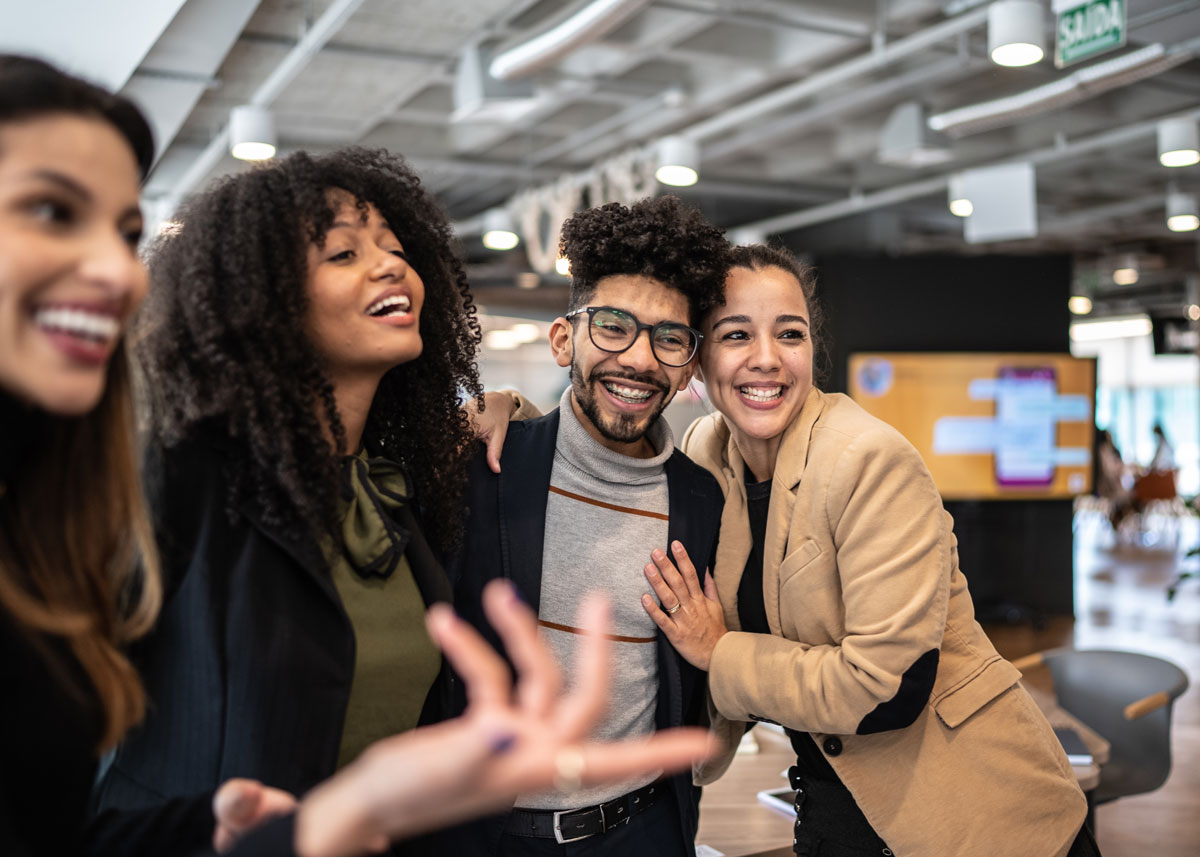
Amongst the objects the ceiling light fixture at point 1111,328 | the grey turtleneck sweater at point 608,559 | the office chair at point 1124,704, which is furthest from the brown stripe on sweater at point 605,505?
the ceiling light fixture at point 1111,328

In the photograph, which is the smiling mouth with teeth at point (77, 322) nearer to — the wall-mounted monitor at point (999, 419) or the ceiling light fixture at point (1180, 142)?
the ceiling light fixture at point (1180, 142)

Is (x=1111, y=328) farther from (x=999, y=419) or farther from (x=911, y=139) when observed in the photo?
(x=911, y=139)

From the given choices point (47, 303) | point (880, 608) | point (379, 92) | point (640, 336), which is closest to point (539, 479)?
point (640, 336)

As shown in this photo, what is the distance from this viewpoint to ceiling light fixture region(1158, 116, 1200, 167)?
6418 mm

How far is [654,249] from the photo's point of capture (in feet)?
6.50

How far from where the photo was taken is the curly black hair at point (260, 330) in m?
1.42

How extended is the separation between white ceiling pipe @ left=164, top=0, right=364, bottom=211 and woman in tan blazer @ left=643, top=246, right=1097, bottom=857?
208cm

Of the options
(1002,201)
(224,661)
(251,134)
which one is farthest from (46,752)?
(1002,201)

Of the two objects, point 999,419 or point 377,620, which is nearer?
point 377,620

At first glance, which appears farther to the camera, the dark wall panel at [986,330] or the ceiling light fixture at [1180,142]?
the dark wall panel at [986,330]

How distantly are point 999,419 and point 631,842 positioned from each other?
23.3ft

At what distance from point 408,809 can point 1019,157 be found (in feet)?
30.6

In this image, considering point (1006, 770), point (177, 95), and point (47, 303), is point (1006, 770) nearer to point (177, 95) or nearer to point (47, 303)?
point (47, 303)

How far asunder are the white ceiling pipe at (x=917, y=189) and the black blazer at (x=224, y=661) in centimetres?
733
